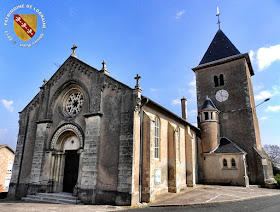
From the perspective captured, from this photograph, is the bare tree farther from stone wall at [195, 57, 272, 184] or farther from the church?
the church

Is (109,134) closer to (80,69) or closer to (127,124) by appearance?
(127,124)

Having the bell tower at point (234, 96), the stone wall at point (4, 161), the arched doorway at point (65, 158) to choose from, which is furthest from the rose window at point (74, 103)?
the stone wall at point (4, 161)

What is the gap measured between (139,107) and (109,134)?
2449 millimetres

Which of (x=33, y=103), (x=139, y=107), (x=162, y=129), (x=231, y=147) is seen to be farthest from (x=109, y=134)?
(x=231, y=147)

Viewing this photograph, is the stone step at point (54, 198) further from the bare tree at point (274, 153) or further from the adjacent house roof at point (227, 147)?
the bare tree at point (274, 153)

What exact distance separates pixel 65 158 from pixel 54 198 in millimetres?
2963

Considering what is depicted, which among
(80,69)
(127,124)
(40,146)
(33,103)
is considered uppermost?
(80,69)

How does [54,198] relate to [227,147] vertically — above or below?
below

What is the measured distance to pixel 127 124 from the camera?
12188 millimetres

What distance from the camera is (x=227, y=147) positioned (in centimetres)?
2214

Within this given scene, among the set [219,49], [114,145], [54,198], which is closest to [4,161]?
[54,198]

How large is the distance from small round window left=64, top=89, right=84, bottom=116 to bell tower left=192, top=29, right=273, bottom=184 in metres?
16.3

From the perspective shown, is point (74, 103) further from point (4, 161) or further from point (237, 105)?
point (4, 161)

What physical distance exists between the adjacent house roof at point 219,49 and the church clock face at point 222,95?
4.71 metres
